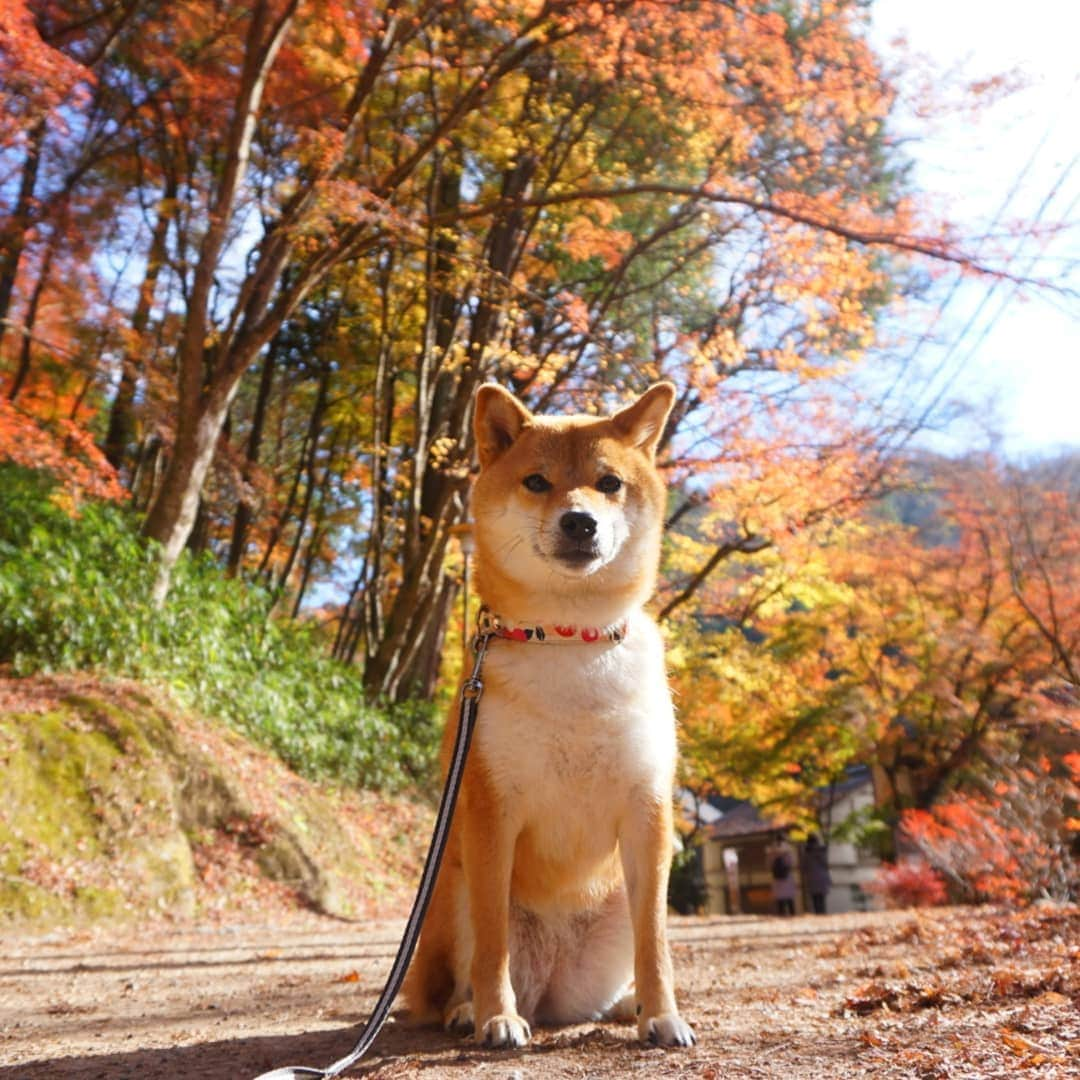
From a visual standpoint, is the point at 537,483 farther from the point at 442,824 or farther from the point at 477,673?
the point at 442,824

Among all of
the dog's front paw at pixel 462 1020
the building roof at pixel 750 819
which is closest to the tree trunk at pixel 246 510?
the dog's front paw at pixel 462 1020

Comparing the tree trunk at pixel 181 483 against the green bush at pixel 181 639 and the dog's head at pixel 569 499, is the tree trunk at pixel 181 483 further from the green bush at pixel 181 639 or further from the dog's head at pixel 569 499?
the dog's head at pixel 569 499

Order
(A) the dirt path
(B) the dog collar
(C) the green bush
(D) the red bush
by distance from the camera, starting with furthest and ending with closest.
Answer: (D) the red bush
(C) the green bush
(B) the dog collar
(A) the dirt path

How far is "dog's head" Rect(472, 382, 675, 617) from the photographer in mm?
2777

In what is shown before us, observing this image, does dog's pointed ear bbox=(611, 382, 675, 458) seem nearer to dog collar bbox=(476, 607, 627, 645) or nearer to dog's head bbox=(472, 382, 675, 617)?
dog's head bbox=(472, 382, 675, 617)

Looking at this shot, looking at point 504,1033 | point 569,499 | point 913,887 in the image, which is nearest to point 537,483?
point 569,499

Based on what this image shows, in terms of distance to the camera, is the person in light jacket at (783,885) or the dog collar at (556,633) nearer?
the dog collar at (556,633)

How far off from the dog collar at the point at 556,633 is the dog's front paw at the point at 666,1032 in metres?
1.02

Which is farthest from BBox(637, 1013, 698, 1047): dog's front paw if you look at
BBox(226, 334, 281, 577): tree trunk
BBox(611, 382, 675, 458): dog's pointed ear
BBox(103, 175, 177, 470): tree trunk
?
BBox(103, 175, 177, 470): tree trunk

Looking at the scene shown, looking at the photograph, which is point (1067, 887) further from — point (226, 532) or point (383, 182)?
point (226, 532)

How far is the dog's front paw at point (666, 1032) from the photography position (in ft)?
8.36

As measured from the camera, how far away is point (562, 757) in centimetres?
269

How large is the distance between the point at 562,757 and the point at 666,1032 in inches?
30.0

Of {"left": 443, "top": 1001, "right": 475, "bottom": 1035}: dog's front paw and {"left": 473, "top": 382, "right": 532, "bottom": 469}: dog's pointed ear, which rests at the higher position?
{"left": 473, "top": 382, "right": 532, "bottom": 469}: dog's pointed ear
